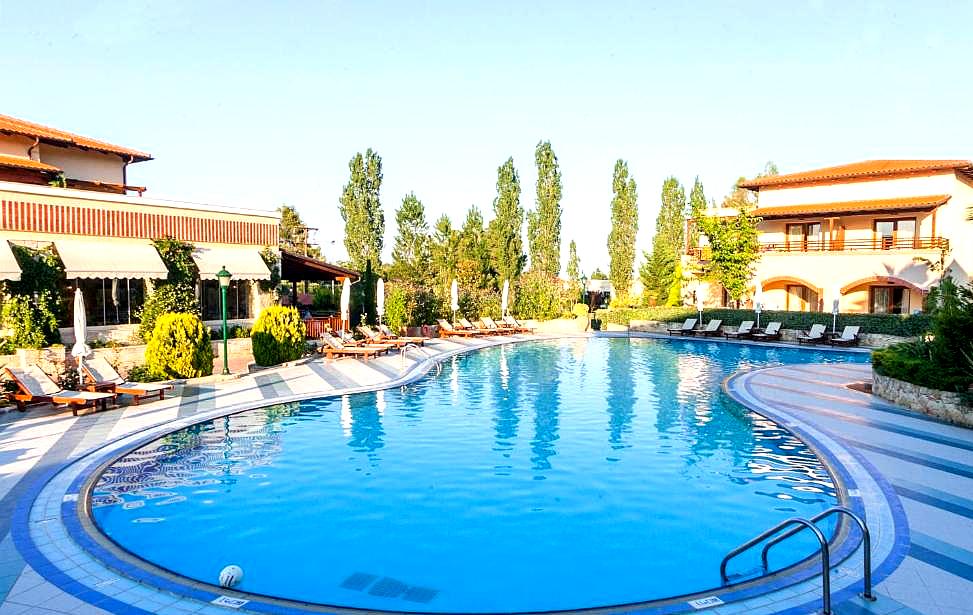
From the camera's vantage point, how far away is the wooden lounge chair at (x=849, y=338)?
2867 cm

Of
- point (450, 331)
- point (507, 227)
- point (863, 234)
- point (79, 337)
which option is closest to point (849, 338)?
Result: point (863, 234)

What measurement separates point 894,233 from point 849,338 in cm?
1121

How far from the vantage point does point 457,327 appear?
106 ft

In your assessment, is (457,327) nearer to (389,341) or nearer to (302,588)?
(389,341)

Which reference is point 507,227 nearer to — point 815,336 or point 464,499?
point 815,336

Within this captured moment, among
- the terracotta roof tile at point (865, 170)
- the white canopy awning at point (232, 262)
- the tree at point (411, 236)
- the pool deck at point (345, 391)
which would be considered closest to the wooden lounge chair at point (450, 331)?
the tree at point (411, 236)

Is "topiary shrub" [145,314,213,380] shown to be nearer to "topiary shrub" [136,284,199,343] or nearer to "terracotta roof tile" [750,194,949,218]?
"topiary shrub" [136,284,199,343]

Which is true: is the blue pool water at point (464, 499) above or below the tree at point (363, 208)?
below

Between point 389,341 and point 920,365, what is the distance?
18970 millimetres

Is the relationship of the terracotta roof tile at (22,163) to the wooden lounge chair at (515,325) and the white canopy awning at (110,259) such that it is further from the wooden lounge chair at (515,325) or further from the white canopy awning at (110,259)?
the wooden lounge chair at (515,325)

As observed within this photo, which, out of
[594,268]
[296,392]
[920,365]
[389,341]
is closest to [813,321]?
[920,365]

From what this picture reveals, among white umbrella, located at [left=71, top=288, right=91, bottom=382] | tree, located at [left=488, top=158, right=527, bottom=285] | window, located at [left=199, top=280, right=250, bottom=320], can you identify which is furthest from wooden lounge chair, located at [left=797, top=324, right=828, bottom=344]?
white umbrella, located at [left=71, top=288, right=91, bottom=382]

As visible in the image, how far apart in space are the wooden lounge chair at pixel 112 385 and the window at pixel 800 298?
120ft

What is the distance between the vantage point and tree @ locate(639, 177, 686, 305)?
47750 millimetres
